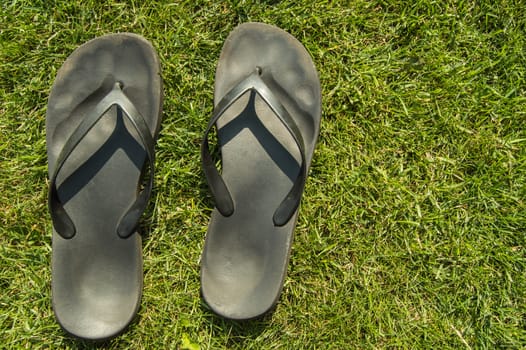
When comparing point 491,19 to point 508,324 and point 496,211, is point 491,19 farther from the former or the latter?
point 508,324

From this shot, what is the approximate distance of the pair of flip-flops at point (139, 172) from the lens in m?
1.36

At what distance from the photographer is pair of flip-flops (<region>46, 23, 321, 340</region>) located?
1.36 m

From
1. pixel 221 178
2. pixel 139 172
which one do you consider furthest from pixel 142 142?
pixel 221 178

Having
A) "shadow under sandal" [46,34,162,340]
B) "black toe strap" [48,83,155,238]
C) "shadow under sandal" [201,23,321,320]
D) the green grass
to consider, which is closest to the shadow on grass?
the green grass

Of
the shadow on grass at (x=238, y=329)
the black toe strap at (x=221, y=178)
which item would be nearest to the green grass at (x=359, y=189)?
the shadow on grass at (x=238, y=329)

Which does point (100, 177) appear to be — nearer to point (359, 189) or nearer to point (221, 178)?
point (221, 178)

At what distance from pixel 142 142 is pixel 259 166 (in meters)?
0.35

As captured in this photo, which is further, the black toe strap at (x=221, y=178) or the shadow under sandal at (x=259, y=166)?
the shadow under sandal at (x=259, y=166)

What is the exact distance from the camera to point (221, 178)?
1.32 meters

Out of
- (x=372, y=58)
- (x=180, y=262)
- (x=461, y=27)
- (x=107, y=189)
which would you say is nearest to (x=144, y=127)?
(x=107, y=189)

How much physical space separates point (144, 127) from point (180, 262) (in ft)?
1.49

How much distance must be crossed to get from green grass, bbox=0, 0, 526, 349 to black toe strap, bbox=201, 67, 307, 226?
11cm

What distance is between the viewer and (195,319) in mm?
1419

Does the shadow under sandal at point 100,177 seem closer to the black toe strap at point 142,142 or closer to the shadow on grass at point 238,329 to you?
the black toe strap at point 142,142
